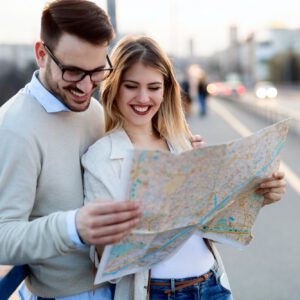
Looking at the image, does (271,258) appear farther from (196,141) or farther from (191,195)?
(191,195)

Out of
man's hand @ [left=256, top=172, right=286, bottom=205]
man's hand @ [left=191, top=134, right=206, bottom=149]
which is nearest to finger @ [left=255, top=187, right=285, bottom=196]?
man's hand @ [left=256, top=172, right=286, bottom=205]

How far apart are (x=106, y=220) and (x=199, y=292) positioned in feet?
2.30

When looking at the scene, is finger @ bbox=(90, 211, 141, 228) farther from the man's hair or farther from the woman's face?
the woman's face

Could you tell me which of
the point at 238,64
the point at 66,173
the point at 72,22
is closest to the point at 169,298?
the point at 66,173

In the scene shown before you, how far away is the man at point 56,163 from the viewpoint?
1.55 meters

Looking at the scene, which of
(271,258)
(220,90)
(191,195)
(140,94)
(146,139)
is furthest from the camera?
(220,90)

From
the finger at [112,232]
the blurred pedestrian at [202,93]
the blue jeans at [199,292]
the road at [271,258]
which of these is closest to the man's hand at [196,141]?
the blue jeans at [199,292]

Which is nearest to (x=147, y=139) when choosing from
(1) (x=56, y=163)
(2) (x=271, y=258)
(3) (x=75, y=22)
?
(1) (x=56, y=163)

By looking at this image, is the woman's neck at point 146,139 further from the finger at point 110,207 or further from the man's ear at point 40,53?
the finger at point 110,207

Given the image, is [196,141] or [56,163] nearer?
[56,163]

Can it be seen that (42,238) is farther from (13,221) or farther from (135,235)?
(135,235)

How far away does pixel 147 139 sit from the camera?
2.23m

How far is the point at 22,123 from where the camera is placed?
1730mm

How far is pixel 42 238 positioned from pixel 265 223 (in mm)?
4850
